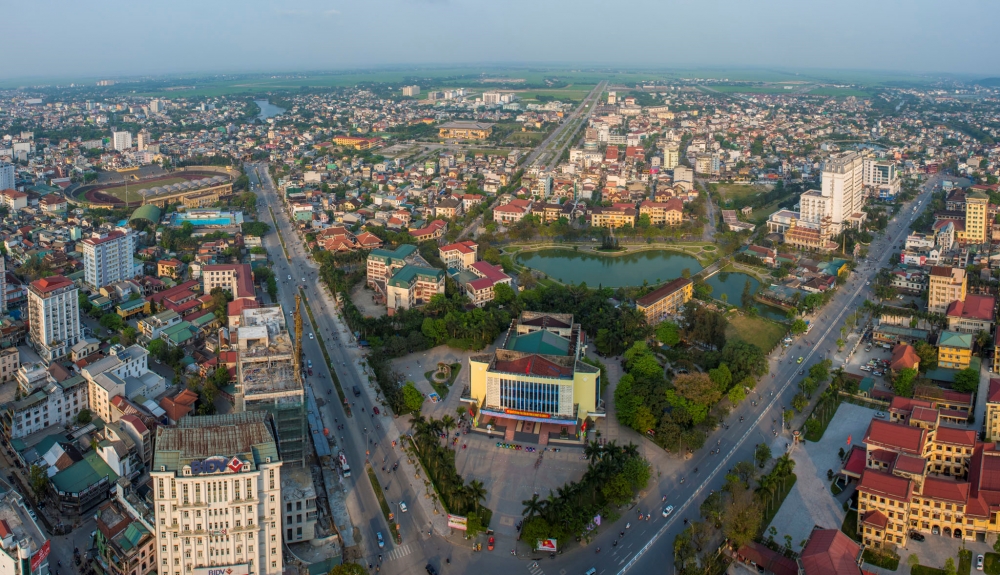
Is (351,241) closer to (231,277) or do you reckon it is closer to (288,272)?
(288,272)

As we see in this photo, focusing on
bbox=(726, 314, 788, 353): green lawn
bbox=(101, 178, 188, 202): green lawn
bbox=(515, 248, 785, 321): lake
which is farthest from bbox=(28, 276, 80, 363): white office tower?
bbox=(101, 178, 188, 202): green lawn

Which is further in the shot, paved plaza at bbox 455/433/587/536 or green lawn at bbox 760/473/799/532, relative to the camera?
paved plaza at bbox 455/433/587/536

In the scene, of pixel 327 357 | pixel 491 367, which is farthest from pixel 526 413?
pixel 327 357

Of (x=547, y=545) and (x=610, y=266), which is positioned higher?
(x=610, y=266)

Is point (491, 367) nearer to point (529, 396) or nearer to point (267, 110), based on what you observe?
point (529, 396)

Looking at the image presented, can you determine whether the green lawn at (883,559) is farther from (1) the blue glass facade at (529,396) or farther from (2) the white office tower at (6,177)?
(2) the white office tower at (6,177)

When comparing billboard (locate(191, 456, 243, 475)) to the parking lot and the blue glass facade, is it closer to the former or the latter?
the blue glass facade
